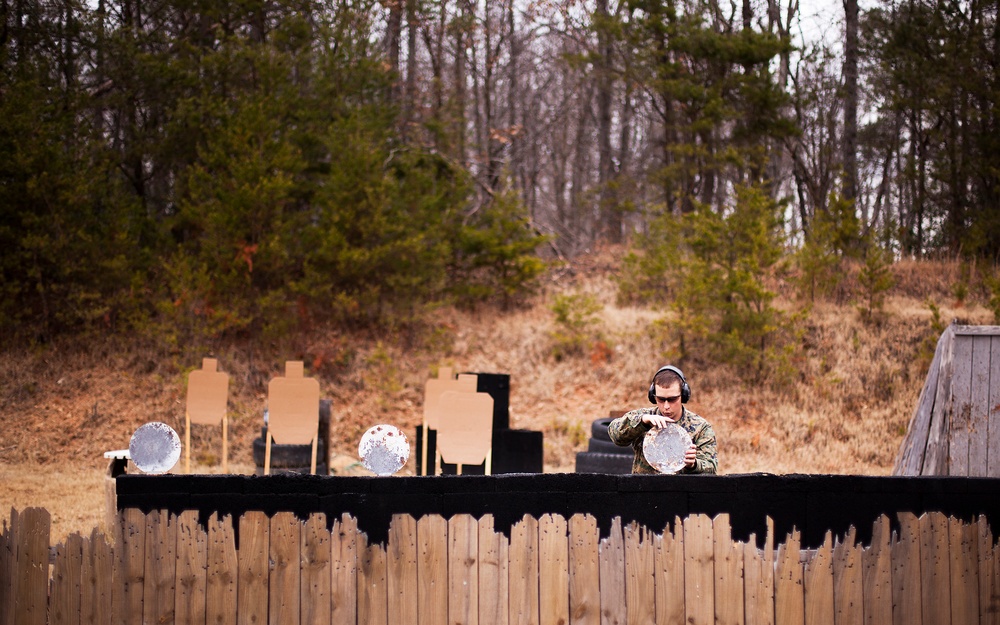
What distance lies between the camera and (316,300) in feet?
47.4

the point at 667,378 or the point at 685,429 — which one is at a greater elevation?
the point at 667,378

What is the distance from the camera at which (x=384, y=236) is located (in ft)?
46.8

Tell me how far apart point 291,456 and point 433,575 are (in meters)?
6.70

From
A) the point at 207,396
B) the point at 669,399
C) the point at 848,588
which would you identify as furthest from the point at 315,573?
the point at 207,396

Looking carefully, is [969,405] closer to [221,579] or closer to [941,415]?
[941,415]

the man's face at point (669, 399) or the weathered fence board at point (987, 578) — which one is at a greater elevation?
the man's face at point (669, 399)

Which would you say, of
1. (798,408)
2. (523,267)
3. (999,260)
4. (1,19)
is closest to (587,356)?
(523,267)

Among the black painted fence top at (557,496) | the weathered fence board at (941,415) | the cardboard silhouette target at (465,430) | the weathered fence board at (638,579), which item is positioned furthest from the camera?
the weathered fence board at (941,415)

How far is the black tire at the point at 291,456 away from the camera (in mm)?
10094

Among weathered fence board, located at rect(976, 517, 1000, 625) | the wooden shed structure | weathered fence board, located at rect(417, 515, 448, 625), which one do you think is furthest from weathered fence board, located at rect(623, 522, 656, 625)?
the wooden shed structure

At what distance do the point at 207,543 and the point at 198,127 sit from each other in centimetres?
1160

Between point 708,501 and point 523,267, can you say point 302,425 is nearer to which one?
point 708,501

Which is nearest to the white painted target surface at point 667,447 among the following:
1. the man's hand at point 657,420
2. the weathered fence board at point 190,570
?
the man's hand at point 657,420

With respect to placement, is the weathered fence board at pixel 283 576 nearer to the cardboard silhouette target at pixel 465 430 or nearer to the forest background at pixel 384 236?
the cardboard silhouette target at pixel 465 430
